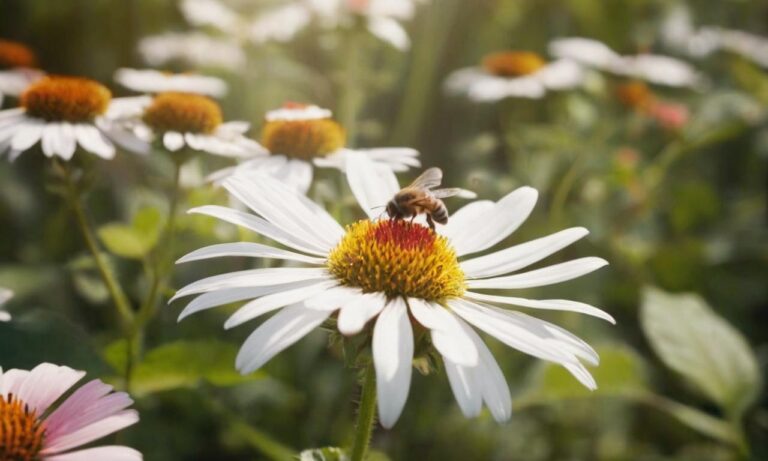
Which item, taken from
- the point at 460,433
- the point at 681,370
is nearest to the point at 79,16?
the point at 460,433

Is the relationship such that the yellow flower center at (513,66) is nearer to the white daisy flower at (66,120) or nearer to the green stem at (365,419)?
the white daisy flower at (66,120)

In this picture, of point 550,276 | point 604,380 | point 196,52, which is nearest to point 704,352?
point 604,380

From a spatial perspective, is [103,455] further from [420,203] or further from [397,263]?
[420,203]

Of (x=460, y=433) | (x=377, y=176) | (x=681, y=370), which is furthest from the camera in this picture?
(x=460, y=433)

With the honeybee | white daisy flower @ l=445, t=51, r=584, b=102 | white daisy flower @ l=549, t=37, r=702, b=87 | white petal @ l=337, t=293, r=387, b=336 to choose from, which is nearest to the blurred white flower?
white daisy flower @ l=445, t=51, r=584, b=102

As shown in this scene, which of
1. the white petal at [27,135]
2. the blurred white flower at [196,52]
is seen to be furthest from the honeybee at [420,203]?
the blurred white flower at [196,52]

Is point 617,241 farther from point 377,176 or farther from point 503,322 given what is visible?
point 503,322
